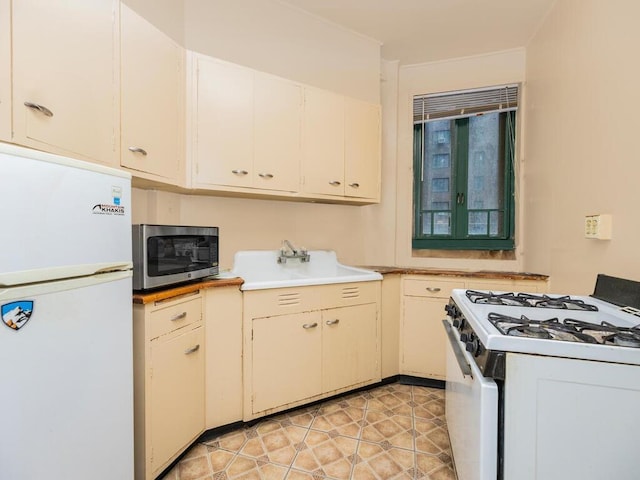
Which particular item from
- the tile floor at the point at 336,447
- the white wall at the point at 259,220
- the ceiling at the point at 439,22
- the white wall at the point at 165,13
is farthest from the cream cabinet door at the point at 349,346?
the ceiling at the point at 439,22

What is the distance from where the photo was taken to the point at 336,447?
170 cm

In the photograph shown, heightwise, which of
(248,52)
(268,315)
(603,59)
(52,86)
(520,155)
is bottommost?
(268,315)

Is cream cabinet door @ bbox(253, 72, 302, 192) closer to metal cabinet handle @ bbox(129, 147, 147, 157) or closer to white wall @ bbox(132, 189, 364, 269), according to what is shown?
white wall @ bbox(132, 189, 364, 269)

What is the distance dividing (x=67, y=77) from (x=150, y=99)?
1.36ft

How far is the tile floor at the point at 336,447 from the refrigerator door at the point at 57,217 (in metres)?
1.15

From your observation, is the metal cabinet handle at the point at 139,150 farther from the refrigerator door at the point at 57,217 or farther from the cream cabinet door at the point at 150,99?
the refrigerator door at the point at 57,217

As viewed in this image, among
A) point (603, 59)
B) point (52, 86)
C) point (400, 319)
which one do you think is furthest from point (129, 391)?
point (603, 59)

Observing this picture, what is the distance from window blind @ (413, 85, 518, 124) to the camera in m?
2.62

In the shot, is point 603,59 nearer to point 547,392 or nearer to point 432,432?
point 547,392

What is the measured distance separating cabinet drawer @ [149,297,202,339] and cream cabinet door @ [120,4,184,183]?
25.8 inches

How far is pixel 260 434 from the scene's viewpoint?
1810mm

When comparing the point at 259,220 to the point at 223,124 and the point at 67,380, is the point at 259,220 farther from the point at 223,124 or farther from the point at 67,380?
the point at 67,380

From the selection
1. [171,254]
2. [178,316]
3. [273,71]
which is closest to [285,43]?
[273,71]

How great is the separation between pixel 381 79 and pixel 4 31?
2.53 metres
